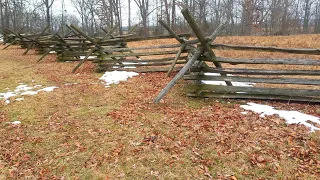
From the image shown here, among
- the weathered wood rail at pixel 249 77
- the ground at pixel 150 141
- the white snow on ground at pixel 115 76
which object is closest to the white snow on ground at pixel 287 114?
the ground at pixel 150 141

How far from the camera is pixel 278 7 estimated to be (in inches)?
1331

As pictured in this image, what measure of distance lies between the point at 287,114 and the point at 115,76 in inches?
229

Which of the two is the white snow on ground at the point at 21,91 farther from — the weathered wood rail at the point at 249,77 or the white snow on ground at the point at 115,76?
the weathered wood rail at the point at 249,77

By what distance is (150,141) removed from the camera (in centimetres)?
391

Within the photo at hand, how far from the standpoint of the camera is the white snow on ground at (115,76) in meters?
8.03

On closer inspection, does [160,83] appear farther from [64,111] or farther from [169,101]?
[64,111]

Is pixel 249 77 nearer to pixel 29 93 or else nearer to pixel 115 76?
pixel 115 76

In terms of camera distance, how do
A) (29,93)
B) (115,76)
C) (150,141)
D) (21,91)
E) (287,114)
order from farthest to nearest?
(115,76) < (21,91) < (29,93) < (287,114) < (150,141)

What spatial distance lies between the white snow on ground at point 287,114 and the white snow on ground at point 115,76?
4.45m

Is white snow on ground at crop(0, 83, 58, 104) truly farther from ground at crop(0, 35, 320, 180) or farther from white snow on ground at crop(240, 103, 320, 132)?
white snow on ground at crop(240, 103, 320, 132)

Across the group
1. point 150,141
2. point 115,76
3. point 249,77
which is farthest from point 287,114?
point 115,76

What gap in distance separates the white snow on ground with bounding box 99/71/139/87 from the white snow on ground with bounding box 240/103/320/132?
4449mm

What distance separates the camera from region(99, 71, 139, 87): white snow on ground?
803 cm

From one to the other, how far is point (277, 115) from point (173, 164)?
8.36 ft
